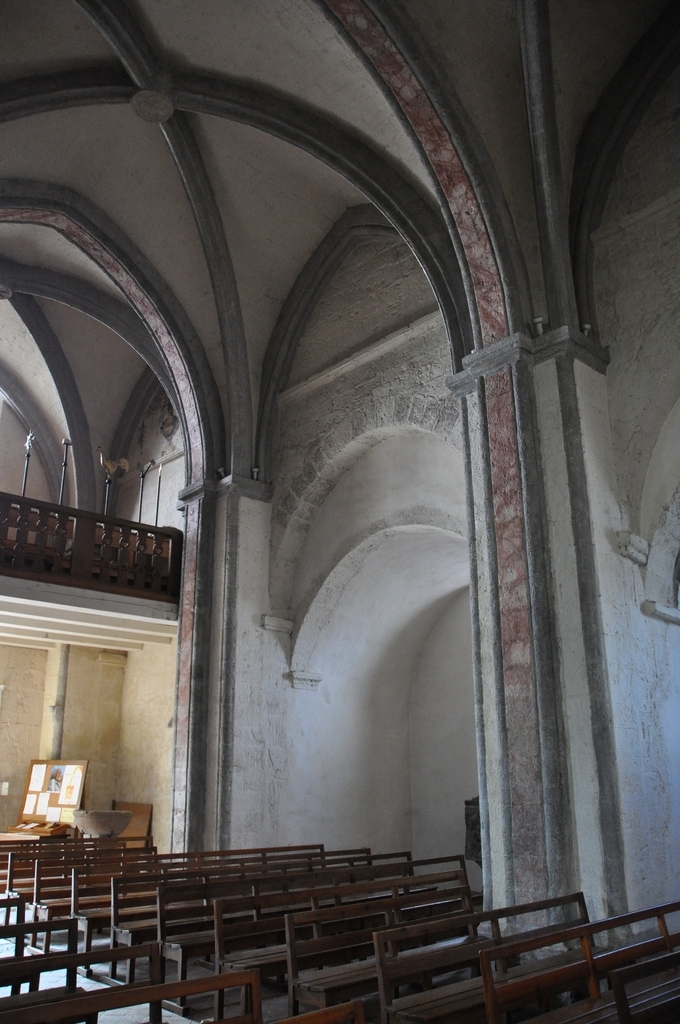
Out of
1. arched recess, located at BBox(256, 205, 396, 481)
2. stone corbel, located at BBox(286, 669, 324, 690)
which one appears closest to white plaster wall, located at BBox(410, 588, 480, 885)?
stone corbel, located at BBox(286, 669, 324, 690)

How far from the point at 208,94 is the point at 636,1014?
27.3 feet

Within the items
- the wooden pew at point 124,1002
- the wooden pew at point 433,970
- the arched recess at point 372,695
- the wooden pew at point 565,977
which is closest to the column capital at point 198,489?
the arched recess at point 372,695

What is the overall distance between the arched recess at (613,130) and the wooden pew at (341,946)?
495cm

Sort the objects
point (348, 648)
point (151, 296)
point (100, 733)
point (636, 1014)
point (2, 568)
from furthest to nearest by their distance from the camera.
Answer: point (100, 733), point (348, 648), point (151, 296), point (2, 568), point (636, 1014)

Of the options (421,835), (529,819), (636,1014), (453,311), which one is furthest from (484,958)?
(421,835)

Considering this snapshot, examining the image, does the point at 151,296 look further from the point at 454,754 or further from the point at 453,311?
the point at 454,754

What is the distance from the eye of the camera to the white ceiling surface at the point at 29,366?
13.0m

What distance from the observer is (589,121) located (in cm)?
754

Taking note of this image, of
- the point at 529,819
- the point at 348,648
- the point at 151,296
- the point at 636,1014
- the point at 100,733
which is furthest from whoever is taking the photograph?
the point at 100,733

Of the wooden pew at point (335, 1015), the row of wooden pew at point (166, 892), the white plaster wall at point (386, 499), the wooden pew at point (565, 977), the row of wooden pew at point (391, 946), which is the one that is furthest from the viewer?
the white plaster wall at point (386, 499)

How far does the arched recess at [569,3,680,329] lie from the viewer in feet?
23.9

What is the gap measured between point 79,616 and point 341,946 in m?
7.01

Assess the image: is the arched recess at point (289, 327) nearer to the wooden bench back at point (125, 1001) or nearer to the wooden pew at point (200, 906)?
the wooden pew at point (200, 906)

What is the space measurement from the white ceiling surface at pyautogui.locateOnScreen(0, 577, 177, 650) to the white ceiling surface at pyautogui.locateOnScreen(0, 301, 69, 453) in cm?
360
